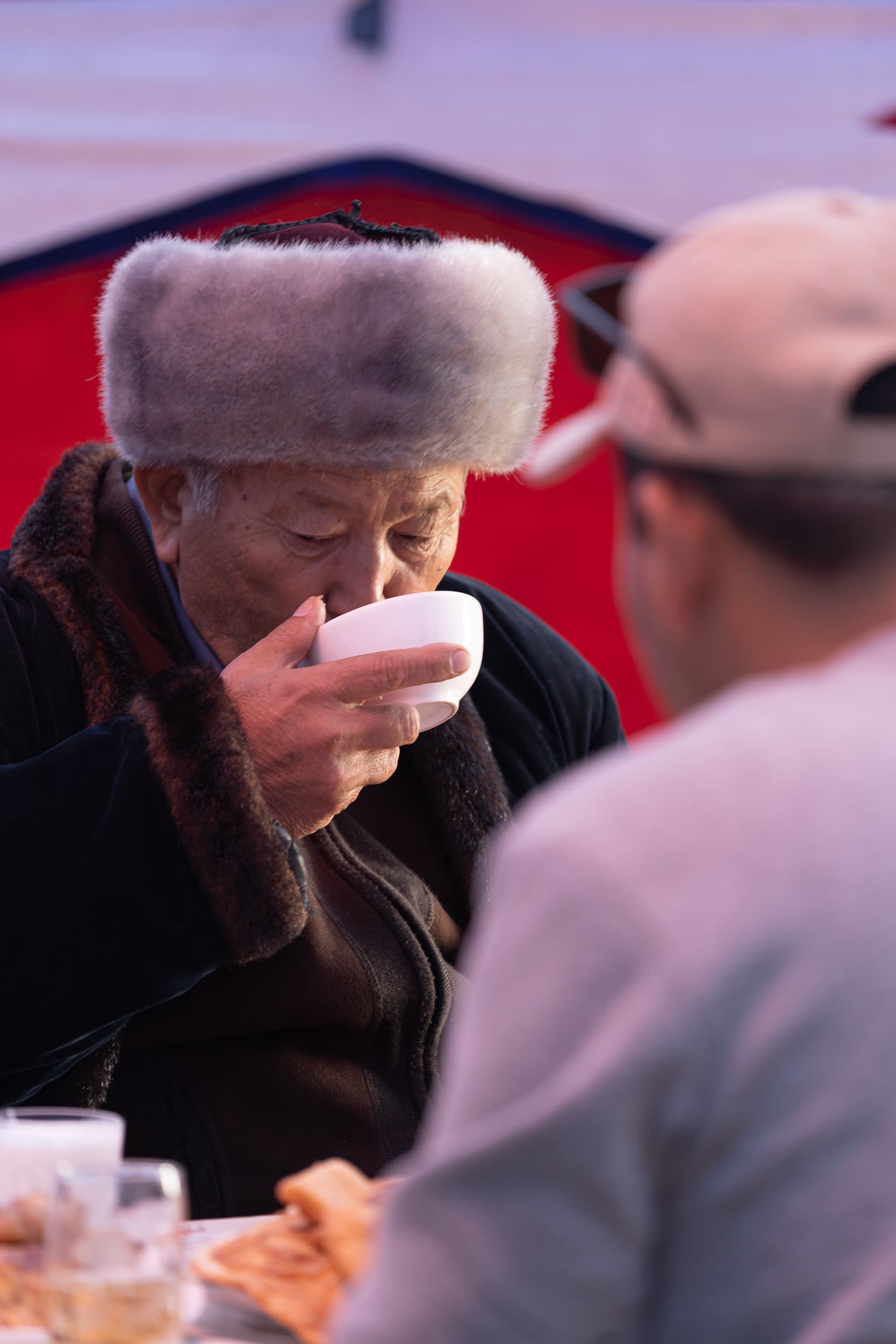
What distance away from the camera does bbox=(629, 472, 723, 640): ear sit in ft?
1.98

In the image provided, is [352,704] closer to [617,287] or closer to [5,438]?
[617,287]

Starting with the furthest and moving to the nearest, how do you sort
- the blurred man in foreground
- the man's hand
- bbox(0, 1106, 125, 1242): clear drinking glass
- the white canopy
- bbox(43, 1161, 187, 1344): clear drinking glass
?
the white canopy < the man's hand < bbox(0, 1106, 125, 1242): clear drinking glass < bbox(43, 1161, 187, 1344): clear drinking glass < the blurred man in foreground

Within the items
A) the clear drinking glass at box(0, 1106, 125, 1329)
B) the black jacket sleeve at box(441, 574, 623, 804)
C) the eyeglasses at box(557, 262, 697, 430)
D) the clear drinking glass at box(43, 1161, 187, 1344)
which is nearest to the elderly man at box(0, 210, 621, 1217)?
the black jacket sleeve at box(441, 574, 623, 804)

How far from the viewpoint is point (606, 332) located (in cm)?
66

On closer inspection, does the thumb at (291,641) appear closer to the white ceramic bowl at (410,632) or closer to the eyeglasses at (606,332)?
the white ceramic bowl at (410,632)

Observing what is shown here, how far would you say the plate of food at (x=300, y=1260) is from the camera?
81cm

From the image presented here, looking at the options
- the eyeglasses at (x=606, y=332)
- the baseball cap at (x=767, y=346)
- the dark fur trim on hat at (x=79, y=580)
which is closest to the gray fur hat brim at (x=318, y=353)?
the dark fur trim on hat at (x=79, y=580)

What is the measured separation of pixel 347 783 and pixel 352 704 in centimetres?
7

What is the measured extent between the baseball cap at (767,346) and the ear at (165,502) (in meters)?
0.98

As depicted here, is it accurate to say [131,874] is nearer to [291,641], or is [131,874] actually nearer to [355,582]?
[291,641]

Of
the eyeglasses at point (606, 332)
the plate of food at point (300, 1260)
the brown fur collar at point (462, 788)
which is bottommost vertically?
the brown fur collar at point (462, 788)

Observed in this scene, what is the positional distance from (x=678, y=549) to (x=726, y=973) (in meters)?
0.18

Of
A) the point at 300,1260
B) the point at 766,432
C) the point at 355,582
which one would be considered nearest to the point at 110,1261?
the point at 300,1260

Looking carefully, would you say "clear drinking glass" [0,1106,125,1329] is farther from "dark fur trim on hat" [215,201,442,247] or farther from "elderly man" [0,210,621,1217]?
"dark fur trim on hat" [215,201,442,247]
